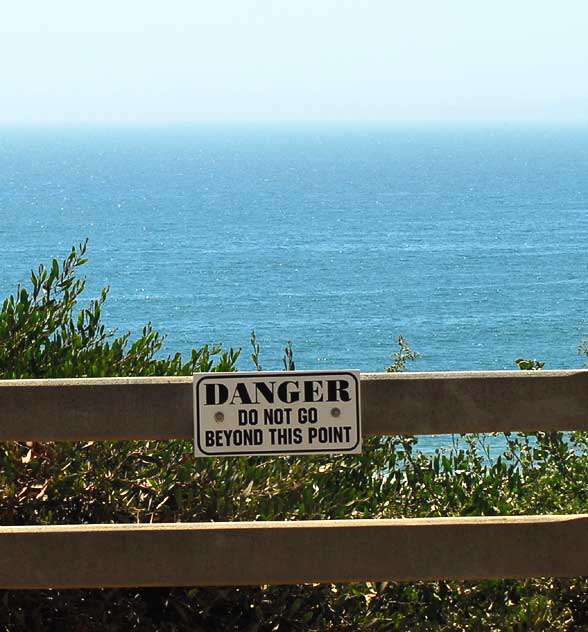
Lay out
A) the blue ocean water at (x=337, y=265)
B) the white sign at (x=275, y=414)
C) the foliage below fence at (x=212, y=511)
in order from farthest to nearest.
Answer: the blue ocean water at (x=337, y=265), the foliage below fence at (x=212, y=511), the white sign at (x=275, y=414)

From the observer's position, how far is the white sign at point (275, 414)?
3.57m

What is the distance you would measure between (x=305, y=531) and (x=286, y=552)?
8 cm

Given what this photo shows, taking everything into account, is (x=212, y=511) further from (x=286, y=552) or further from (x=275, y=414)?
(x=275, y=414)

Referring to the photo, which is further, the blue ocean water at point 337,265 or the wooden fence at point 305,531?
the blue ocean water at point 337,265

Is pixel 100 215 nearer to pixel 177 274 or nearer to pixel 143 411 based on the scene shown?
pixel 177 274

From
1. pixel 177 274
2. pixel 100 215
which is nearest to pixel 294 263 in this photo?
pixel 177 274

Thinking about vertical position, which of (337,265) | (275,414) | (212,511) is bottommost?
(212,511)

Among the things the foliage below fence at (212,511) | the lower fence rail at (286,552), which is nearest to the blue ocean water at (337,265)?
the foliage below fence at (212,511)

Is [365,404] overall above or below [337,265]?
below

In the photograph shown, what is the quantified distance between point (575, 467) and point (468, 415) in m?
2.11

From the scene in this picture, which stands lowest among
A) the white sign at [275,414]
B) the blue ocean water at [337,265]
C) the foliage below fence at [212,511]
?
the foliage below fence at [212,511]

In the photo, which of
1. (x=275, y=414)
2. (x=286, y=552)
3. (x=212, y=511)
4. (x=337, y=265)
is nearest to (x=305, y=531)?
(x=286, y=552)

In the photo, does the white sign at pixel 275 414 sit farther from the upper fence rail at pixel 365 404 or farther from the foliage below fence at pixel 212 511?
the foliage below fence at pixel 212 511

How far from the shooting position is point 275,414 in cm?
359
